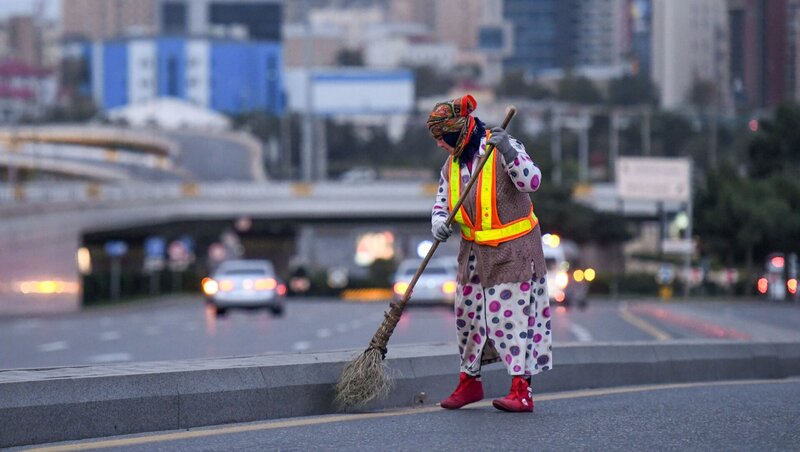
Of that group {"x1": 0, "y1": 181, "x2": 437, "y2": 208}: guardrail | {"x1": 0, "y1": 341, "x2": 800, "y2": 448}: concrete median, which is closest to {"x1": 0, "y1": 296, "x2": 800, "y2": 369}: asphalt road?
{"x1": 0, "y1": 341, "x2": 800, "y2": 448}: concrete median

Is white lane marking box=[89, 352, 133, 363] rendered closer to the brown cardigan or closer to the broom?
the broom

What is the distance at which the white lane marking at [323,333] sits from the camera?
1028 inches

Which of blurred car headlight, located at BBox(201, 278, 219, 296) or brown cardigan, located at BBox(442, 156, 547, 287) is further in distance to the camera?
blurred car headlight, located at BBox(201, 278, 219, 296)

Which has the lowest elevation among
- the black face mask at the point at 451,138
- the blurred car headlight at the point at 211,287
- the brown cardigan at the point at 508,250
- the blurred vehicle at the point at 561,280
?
the blurred vehicle at the point at 561,280

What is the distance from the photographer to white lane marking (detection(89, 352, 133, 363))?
20141mm

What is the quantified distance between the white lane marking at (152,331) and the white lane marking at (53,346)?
114 inches

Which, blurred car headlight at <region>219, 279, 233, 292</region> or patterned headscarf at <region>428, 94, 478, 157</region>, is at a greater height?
patterned headscarf at <region>428, 94, 478, 157</region>

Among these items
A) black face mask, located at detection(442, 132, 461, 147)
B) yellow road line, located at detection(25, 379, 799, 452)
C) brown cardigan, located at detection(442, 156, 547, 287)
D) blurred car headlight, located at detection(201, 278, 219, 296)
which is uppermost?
black face mask, located at detection(442, 132, 461, 147)

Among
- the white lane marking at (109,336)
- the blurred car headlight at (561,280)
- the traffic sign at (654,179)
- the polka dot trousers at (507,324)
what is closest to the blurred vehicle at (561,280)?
the blurred car headlight at (561,280)

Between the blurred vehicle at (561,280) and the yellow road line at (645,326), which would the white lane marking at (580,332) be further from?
the blurred vehicle at (561,280)

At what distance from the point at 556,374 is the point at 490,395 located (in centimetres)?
81

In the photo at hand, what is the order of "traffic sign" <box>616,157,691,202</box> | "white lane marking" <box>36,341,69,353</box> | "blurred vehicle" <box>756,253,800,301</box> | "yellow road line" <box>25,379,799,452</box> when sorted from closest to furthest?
"yellow road line" <box>25,379,799,452</box> → "white lane marking" <box>36,341,69,353</box> → "blurred vehicle" <box>756,253,800,301</box> → "traffic sign" <box>616,157,691,202</box>

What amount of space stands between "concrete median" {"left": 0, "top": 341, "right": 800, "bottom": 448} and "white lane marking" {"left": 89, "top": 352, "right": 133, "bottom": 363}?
27.6 feet

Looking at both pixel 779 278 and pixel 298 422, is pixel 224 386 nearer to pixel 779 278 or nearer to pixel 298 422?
pixel 298 422
